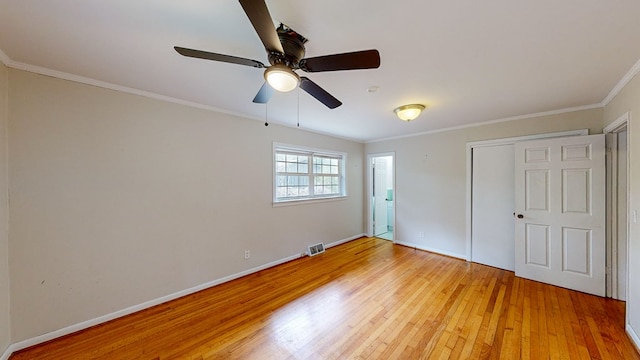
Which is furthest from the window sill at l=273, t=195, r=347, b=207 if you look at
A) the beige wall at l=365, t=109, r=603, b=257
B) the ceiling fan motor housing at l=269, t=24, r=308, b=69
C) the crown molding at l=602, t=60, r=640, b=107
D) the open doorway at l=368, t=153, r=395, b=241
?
the crown molding at l=602, t=60, r=640, b=107

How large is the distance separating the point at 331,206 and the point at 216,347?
9.92 ft

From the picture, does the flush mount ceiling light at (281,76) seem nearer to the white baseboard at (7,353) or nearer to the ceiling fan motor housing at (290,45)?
the ceiling fan motor housing at (290,45)

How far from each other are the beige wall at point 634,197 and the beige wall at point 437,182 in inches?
46.2

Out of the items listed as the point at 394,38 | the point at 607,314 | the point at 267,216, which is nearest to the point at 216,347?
the point at 267,216

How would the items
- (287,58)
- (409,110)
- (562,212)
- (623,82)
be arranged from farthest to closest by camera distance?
(562,212), (409,110), (623,82), (287,58)

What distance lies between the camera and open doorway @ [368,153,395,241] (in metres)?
5.29

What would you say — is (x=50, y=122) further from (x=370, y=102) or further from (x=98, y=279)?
(x=370, y=102)

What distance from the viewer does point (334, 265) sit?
11.8 feet

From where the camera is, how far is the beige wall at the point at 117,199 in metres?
1.89

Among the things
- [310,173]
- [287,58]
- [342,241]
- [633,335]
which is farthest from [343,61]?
[342,241]

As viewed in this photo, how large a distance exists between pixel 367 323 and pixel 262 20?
8.22ft

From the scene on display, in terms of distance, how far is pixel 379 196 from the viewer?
5531mm

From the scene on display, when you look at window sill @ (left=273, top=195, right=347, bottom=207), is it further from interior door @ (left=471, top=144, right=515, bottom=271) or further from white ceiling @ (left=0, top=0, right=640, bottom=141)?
interior door @ (left=471, top=144, right=515, bottom=271)

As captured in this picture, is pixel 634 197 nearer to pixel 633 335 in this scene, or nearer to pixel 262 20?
pixel 633 335
